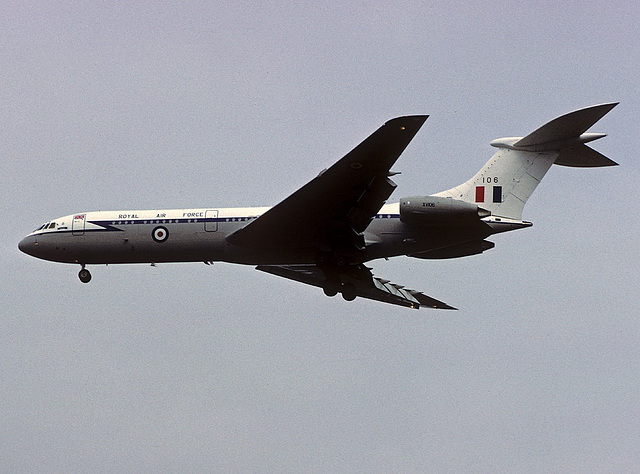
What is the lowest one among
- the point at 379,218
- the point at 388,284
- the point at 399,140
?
the point at 388,284

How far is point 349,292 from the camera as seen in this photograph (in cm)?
3631

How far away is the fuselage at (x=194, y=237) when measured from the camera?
33562mm

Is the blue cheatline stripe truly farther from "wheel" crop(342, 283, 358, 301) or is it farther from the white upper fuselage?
"wheel" crop(342, 283, 358, 301)

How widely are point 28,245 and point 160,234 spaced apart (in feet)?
19.7

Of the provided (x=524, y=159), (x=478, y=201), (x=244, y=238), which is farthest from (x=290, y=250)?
(x=524, y=159)

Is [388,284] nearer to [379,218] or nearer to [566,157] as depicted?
[379,218]

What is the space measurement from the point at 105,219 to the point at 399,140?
1270 centimetres

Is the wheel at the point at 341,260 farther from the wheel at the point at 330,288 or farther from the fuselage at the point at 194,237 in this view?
the wheel at the point at 330,288

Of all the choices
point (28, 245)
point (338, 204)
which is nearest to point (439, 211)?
point (338, 204)

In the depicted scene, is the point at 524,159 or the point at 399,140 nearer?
the point at 399,140

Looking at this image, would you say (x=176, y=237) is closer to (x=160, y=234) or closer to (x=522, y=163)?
(x=160, y=234)

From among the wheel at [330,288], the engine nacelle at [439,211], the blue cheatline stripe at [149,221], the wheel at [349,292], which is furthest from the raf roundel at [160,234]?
the engine nacelle at [439,211]

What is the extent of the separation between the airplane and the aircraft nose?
12 cm

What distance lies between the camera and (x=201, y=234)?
34.8m
